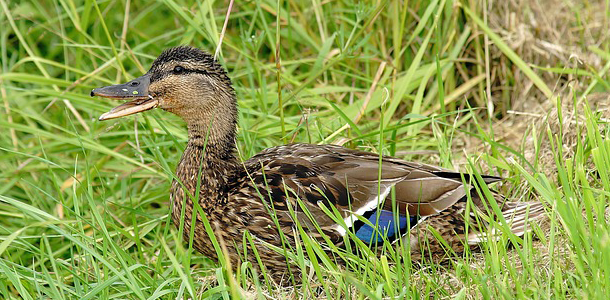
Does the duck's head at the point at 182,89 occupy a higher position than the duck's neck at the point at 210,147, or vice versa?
the duck's head at the point at 182,89

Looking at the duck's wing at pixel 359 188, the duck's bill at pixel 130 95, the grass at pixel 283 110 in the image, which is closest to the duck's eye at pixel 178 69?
the duck's bill at pixel 130 95

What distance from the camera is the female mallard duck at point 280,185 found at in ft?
10.7

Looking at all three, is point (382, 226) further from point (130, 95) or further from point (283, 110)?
point (283, 110)

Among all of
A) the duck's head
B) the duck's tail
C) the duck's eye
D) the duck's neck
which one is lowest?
the duck's tail

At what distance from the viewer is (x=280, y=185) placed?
11.0 feet

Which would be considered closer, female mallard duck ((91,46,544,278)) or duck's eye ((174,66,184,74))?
female mallard duck ((91,46,544,278))

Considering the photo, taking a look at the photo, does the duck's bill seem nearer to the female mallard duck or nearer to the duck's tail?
the female mallard duck

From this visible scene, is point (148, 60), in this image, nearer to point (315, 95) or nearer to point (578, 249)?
point (315, 95)

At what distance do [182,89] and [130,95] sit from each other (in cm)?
22

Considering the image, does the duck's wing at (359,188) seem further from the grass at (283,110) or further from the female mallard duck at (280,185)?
the grass at (283,110)

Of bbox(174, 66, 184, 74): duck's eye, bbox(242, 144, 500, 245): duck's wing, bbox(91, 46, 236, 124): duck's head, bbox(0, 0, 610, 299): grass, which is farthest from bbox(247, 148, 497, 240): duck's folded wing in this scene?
bbox(174, 66, 184, 74): duck's eye

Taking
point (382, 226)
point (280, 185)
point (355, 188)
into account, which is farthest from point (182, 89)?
point (382, 226)

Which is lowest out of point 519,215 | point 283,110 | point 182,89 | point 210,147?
point 519,215

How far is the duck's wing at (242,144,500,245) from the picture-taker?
326cm
